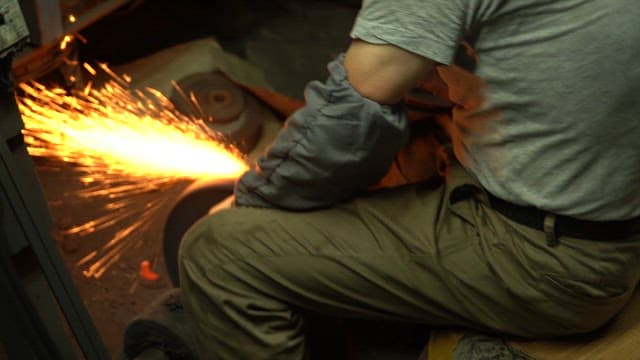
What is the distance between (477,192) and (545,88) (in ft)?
1.07

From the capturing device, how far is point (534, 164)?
4.97 ft

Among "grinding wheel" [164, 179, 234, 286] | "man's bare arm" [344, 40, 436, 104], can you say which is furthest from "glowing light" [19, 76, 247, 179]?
"man's bare arm" [344, 40, 436, 104]

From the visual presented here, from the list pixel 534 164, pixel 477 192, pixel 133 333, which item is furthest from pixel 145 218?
pixel 534 164

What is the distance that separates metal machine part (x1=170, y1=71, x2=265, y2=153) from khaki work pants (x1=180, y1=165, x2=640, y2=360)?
1.02 m

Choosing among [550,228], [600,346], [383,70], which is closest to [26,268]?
[383,70]

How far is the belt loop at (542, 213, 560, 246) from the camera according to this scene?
1555 mm

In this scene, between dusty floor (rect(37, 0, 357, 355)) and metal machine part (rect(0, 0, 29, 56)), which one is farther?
dusty floor (rect(37, 0, 357, 355))

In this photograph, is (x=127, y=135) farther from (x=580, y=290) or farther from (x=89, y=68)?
(x=580, y=290)

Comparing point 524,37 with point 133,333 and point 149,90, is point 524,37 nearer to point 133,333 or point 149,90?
point 133,333

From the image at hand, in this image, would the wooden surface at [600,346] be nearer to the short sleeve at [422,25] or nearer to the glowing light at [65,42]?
the short sleeve at [422,25]

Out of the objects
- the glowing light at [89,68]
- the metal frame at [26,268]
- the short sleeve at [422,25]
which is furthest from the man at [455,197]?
the glowing light at [89,68]

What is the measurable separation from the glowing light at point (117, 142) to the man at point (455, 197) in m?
0.98

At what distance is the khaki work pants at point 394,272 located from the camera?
160 centimetres

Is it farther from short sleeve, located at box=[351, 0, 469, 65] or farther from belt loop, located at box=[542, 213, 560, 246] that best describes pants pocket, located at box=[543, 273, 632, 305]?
short sleeve, located at box=[351, 0, 469, 65]
